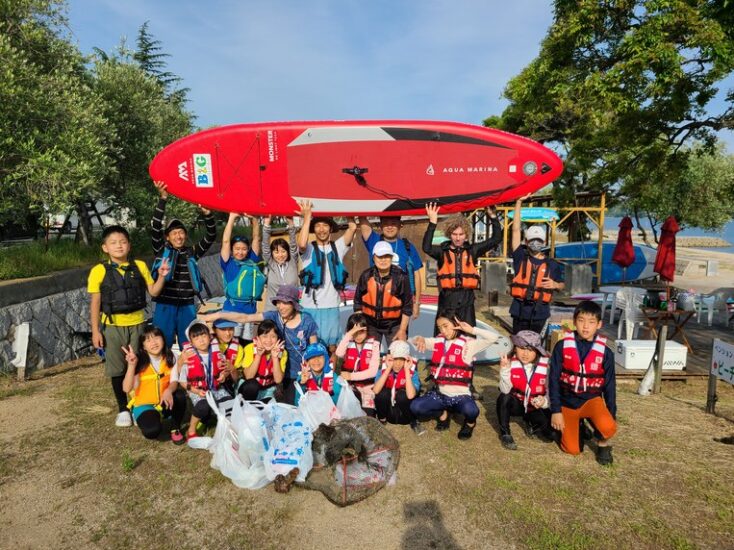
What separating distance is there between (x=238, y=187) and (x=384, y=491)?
15.3ft

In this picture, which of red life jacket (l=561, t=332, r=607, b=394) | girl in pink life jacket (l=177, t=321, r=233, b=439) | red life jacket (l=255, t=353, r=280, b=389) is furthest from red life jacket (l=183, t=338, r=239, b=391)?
red life jacket (l=561, t=332, r=607, b=394)

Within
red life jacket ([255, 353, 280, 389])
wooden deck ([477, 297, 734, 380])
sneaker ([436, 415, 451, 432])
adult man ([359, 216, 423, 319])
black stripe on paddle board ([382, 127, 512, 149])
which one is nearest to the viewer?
red life jacket ([255, 353, 280, 389])

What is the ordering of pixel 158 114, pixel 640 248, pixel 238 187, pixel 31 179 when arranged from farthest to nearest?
pixel 640 248 < pixel 158 114 < pixel 31 179 < pixel 238 187

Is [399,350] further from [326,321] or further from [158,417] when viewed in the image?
[158,417]

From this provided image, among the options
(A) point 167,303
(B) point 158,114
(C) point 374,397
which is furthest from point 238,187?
(B) point 158,114

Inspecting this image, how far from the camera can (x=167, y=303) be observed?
4.91 meters

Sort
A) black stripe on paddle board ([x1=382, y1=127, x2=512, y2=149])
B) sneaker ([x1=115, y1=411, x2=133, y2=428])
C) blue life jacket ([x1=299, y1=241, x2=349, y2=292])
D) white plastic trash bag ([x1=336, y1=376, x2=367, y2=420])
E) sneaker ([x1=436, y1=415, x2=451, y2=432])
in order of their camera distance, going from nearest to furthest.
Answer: white plastic trash bag ([x1=336, y1=376, x2=367, y2=420]), sneaker ([x1=436, y1=415, x2=451, y2=432]), sneaker ([x1=115, y1=411, x2=133, y2=428]), blue life jacket ([x1=299, y1=241, x2=349, y2=292]), black stripe on paddle board ([x1=382, y1=127, x2=512, y2=149])

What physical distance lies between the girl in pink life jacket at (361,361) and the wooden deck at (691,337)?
149 inches

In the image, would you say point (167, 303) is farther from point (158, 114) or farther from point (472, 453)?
point (158, 114)

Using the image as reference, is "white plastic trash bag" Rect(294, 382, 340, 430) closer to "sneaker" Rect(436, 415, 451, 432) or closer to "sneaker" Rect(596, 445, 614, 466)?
"sneaker" Rect(436, 415, 451, 432)

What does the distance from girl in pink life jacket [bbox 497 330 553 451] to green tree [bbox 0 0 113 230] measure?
732cm

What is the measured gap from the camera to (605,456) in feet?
12.4

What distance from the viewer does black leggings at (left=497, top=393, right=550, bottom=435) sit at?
13.7 feet

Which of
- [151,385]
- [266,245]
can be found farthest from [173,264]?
[151,385]
